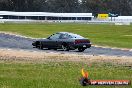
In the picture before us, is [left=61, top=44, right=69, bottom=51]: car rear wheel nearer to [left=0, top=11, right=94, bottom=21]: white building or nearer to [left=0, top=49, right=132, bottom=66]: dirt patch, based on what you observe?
[left=0, top=49, right=132, bottom=66]: dirt patch

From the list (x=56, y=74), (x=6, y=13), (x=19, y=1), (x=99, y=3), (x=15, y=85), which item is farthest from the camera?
(x=99, y=3)

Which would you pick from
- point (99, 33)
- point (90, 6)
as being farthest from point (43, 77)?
point (90, 6)

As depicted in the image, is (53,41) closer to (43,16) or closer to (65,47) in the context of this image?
(65,47)

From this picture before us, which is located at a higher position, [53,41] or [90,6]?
[53,41]

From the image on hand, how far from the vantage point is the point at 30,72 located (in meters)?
15.8

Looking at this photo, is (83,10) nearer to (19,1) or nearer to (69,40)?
(19,1)

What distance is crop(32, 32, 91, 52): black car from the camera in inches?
1218

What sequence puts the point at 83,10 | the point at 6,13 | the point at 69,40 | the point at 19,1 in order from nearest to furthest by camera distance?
the point at 69,40 → the point at 6,13 → the point at 19,1 → the point at 83,10

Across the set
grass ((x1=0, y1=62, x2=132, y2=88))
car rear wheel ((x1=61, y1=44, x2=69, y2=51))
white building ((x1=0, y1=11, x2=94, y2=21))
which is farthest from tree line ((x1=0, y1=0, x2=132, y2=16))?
grass ((x1=0, y1=62, x2=132, y2=88))

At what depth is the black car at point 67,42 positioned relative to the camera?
30938 millimetres

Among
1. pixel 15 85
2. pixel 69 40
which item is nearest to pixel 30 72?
pixel 15 85

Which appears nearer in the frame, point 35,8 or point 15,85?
point 15,85

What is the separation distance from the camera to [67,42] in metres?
31.2

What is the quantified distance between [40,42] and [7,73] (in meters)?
17.5
